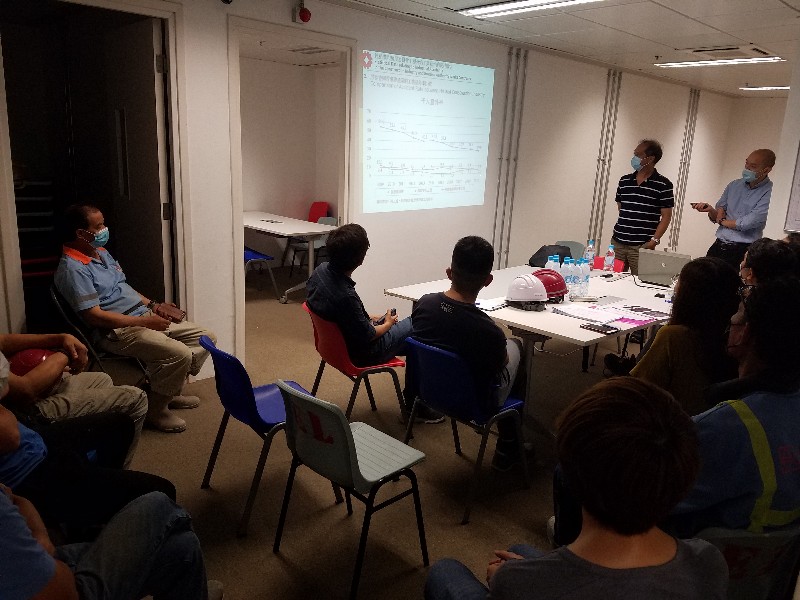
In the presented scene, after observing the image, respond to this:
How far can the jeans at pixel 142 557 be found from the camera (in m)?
1.41

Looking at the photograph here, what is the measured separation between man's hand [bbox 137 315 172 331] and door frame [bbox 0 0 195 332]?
Result: 1.67 ft

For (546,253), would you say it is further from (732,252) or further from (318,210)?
(318,210)

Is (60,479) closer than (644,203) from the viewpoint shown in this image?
Yes

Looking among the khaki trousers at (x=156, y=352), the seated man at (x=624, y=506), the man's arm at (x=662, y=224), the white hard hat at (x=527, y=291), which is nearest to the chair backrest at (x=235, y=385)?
the khaki trousers at (x=156, y=352)

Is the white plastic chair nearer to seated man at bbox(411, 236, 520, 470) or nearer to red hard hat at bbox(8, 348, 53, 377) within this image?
seated man at bbox(411, 236, 520, 470)

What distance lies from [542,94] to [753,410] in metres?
4.90

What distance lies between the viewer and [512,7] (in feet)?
13.2

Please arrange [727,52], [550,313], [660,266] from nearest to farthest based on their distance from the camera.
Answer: [550,313], [660,266], [727,52]

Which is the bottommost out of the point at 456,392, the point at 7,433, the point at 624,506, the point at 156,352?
the point at 156,352

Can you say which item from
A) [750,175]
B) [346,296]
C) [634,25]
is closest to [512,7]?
[634,25]

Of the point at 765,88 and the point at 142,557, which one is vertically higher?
the point at 765,88

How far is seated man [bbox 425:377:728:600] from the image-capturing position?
931mm

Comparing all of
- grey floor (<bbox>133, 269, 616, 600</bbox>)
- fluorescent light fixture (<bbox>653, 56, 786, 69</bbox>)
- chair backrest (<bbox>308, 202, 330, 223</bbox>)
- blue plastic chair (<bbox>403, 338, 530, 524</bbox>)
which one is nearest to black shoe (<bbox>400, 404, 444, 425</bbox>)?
grey floor (<bbox>133, 269, 616, 600</bbox>)

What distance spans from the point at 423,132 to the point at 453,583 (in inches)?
159
